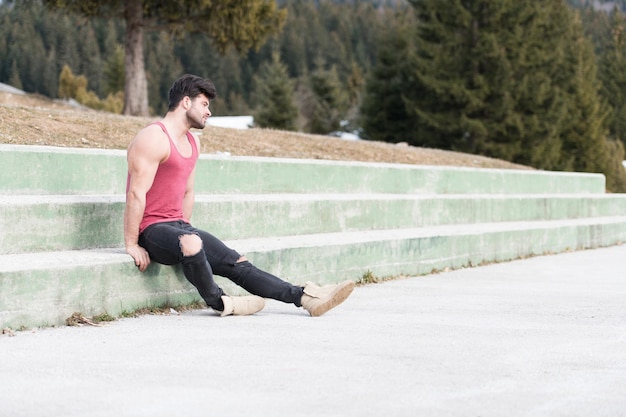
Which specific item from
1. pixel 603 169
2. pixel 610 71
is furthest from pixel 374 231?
pixel 610 71

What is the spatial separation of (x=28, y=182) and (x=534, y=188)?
9911 mm

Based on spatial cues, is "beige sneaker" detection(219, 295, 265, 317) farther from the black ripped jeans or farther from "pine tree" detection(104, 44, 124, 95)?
"pine tree" detection(104, 44, 124, 95)

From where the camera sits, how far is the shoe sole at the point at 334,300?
5.94 metres

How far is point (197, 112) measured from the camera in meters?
6.02

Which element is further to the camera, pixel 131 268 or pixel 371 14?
pixel 371 14

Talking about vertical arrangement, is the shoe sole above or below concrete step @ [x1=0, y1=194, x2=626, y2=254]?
below

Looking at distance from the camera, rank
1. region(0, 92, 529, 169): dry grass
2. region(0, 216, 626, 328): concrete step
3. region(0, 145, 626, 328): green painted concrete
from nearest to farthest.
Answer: region(0, 216, 626, 328): concrete step, region(0, 145, 626, 328): green painted concrete, region(0, 92, 529, 169): dry grass

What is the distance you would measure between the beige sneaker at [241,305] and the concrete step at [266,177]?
182 centimetres

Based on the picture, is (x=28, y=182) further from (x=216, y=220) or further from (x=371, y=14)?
(x=371, y=14)

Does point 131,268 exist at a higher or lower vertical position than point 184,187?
lower

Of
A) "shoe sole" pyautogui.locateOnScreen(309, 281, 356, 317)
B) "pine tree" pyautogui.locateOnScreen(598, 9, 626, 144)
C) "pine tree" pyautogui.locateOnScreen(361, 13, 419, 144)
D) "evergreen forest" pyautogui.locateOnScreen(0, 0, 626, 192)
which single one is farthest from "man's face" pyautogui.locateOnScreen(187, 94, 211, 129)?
"pine tree" pyautogui.locateOnScreen(598, 9, 626, 144)

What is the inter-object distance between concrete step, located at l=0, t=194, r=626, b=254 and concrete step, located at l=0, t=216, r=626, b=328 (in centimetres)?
14

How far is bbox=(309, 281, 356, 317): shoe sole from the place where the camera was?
19.5 ft

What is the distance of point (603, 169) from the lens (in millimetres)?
53688
